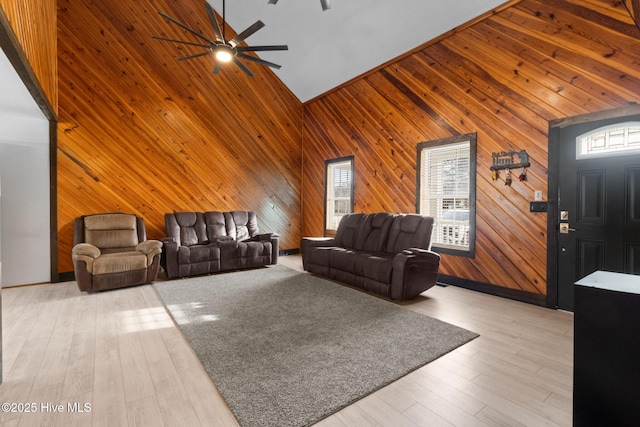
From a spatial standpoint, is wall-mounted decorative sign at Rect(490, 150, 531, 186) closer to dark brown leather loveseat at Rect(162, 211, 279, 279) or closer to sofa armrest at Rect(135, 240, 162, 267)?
dark brown leather loveseat at Rect(162, 211, 279, 279)

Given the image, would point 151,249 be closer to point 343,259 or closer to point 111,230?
point 111,230

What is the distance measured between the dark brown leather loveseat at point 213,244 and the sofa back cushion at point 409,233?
2282 mm

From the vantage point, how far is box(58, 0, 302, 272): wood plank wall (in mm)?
4641

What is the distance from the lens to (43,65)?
330 cm

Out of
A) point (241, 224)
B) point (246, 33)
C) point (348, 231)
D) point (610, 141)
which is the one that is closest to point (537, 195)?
point (610, 141)

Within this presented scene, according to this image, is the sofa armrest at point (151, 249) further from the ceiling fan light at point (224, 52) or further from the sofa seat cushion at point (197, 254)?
the ceiling fan light at point (224, 52)

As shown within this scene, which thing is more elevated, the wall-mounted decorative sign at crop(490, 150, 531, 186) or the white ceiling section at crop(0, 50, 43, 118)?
the white ceiling section at crop(0, 50, 43, 118)

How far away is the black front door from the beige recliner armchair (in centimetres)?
516

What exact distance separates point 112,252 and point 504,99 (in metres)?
5.74

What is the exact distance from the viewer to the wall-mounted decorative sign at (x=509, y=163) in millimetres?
3693

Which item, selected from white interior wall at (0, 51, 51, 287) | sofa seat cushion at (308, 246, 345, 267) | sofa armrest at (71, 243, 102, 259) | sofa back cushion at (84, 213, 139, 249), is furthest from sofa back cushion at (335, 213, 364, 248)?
white interior wall at (0, 51, 51, 287)

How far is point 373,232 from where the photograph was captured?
4.71 m

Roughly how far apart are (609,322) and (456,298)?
2.70m

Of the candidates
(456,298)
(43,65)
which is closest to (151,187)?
(43,65)
